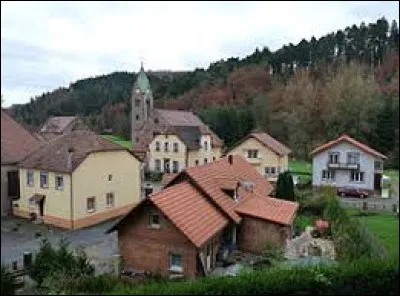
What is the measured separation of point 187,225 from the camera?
671cm

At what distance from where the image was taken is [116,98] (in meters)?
4.86

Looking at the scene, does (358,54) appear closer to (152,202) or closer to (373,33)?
(373,33)

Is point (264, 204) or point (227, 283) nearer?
point (227, 283)

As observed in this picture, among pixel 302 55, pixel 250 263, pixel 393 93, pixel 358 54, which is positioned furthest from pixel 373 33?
pixel 250 263

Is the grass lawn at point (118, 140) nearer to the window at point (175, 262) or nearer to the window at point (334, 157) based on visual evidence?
the window at point (334, 157)

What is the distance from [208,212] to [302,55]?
3.28 metres

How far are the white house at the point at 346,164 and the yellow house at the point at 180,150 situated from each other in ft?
4.37

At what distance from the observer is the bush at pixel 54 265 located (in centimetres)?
377

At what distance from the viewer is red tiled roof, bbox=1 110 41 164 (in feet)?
8.55

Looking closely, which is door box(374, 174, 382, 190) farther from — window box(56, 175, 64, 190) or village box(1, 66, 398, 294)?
window box(56, 175, 64, 190)

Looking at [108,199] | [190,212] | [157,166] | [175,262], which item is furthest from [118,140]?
[175,262]

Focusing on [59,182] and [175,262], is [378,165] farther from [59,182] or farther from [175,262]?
[175,262]

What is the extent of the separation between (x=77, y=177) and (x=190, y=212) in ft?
9.18

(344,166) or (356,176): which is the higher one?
(344,166)
